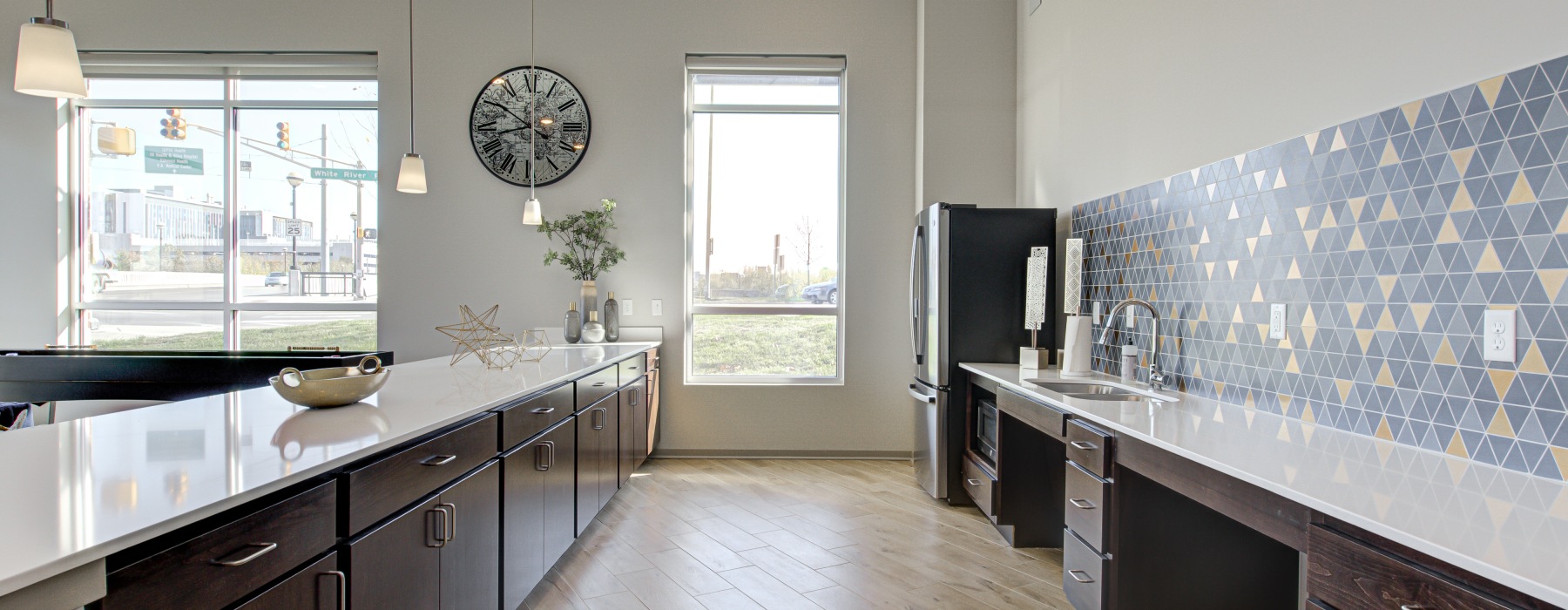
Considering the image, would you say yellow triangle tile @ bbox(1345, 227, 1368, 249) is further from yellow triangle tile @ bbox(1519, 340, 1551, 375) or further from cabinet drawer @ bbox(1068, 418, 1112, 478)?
cabinet drawer @ bbox(1068, 418, 1112, 478)

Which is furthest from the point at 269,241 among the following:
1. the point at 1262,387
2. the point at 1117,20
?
the point at 1262,387

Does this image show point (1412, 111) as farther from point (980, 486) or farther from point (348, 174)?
point (348, 174)

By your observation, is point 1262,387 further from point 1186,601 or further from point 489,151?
point 489,151

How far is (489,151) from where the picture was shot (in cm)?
456

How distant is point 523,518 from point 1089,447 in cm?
184

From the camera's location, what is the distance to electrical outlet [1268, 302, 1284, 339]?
2.04m

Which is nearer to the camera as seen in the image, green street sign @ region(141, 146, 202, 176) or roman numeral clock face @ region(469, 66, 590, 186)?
roman numeral clock face @ region(469, 66, 590, 186)

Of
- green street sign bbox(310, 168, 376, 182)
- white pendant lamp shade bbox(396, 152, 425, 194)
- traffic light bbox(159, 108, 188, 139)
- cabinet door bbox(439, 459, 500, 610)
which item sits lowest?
cabinet door bbox(439, 459, 500, 610)

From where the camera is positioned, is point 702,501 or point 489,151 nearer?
point 702,501

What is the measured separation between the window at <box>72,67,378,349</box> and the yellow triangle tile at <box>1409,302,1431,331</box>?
525 cm

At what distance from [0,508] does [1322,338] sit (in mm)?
2735

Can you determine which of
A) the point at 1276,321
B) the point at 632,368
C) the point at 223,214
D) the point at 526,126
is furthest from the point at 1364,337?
the point at 223,214

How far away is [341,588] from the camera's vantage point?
1344 millimetres

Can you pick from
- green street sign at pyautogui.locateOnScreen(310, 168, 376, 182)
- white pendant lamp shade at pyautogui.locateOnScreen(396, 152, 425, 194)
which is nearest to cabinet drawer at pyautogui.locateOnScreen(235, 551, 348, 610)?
white pendant lamp shade at pyautogui.locateOnScreen(396, 152, 425, 194)
